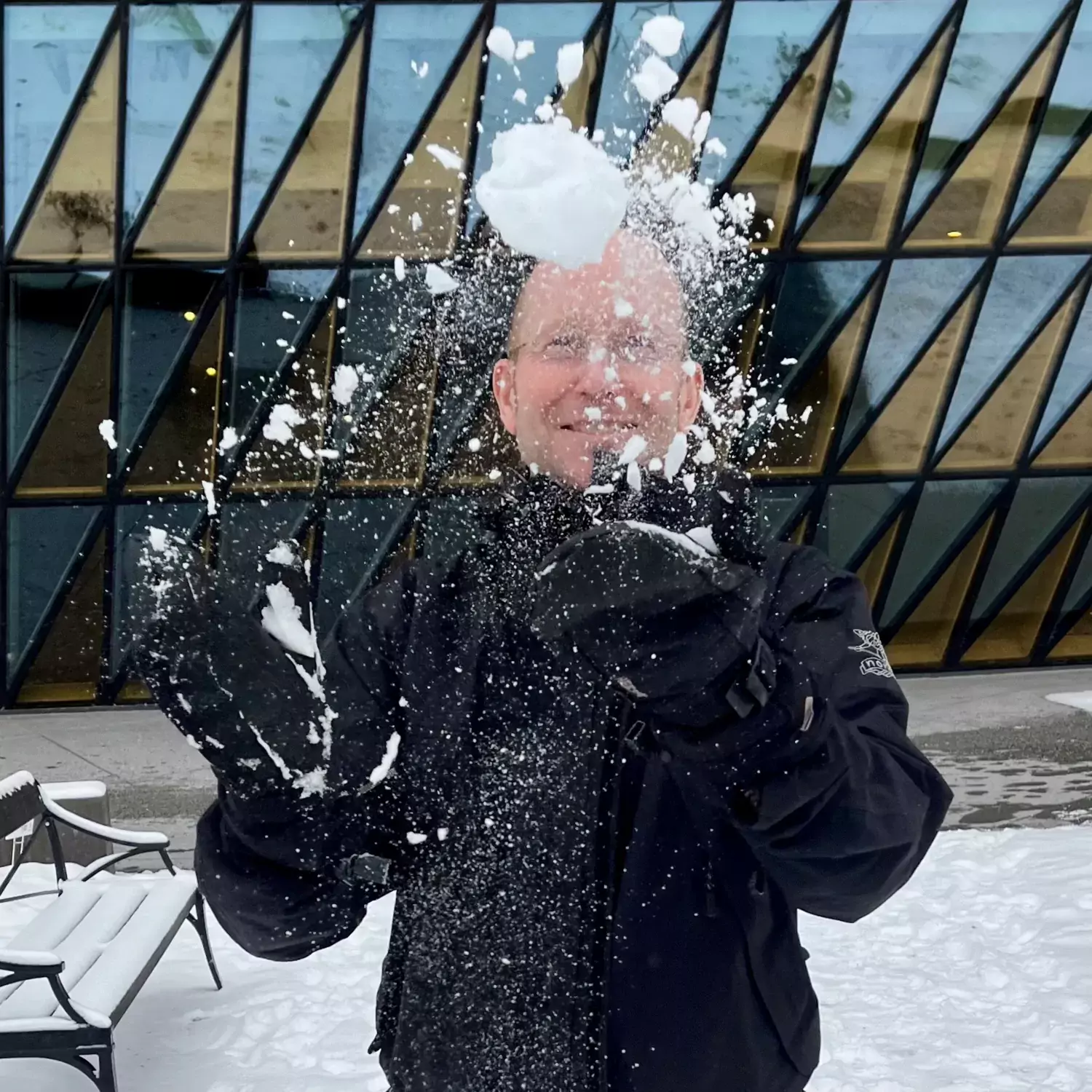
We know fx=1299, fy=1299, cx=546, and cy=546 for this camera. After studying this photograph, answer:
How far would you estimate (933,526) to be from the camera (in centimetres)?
1091

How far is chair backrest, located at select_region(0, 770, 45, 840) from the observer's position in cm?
442

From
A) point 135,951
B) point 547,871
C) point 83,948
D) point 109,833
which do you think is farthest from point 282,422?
point 109,833

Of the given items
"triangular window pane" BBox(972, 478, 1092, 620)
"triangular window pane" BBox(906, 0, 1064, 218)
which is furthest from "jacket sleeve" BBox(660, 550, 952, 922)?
"triangular window pane" BBox(972, 478, 1092, 620)

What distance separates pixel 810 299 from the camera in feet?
33.1

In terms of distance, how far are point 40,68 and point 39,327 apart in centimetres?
183

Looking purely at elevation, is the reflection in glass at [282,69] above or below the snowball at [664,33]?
above

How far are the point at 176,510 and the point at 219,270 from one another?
2.04 meters

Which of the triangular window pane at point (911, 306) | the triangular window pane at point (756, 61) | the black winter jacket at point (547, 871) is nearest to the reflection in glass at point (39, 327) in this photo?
the triangular window pane at point (756, 61)

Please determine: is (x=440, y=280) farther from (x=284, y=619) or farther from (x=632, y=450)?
(x=284, y=619)

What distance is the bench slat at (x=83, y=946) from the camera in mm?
3533

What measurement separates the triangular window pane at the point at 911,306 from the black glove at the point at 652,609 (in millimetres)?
9473

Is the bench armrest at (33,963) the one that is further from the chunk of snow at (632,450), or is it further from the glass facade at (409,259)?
the glass facade at (409,259)

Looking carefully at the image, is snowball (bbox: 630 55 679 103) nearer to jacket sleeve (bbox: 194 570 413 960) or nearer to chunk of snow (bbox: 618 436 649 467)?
chunk of snow (bbox: 618 436 649 467)

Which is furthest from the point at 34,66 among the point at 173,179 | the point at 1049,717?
the point at 1049,717
